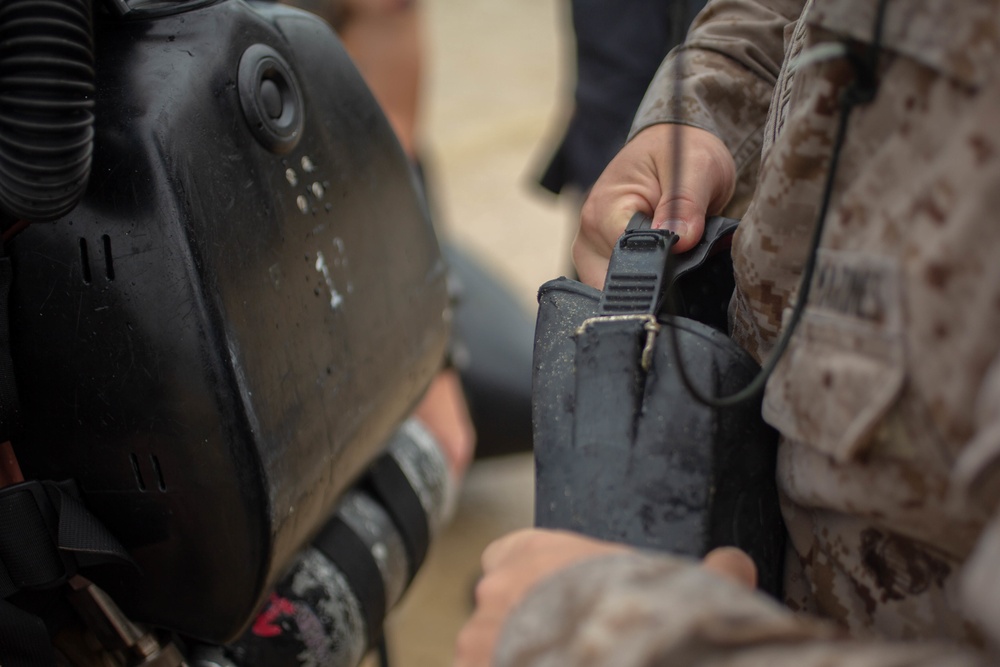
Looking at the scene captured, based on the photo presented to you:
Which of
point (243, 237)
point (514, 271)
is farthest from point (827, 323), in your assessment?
point (514, 271)

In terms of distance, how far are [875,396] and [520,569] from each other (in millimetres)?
202

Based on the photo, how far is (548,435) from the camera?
613 mm

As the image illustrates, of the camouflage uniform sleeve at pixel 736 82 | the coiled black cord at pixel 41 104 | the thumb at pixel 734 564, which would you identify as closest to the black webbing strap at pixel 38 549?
the coiled black cord at pixel 41 104

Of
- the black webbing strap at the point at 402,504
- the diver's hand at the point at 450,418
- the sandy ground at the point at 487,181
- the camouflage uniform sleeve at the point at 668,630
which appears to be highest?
the camouflage uniform sleeve at the point at 668,630

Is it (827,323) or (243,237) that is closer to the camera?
(827,323)

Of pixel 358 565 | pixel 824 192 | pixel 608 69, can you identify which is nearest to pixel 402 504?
pixel 358 565

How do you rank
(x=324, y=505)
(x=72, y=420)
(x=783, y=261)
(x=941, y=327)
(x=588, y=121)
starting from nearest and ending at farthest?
(x=941, y=327) → (x=783, y=261) → (x=72, y=420) → (x=324, y=505) → (x=588, y=121)

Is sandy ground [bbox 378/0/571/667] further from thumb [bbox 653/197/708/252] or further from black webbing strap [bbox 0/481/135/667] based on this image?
thumb [bbox 653/197/708/252]

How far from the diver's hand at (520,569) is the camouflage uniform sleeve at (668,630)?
3 cm

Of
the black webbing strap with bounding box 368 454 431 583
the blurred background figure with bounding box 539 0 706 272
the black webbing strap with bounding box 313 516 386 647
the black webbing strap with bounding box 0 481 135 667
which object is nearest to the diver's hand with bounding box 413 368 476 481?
the blurred background figure with bounding box 539 0 706 272

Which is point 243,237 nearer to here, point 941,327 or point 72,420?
point 72,420

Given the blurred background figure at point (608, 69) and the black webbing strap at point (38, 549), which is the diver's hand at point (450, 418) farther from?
the black webbing strap at point (38, 549)

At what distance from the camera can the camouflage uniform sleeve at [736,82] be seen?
2.73 feet

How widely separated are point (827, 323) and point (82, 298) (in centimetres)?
49
